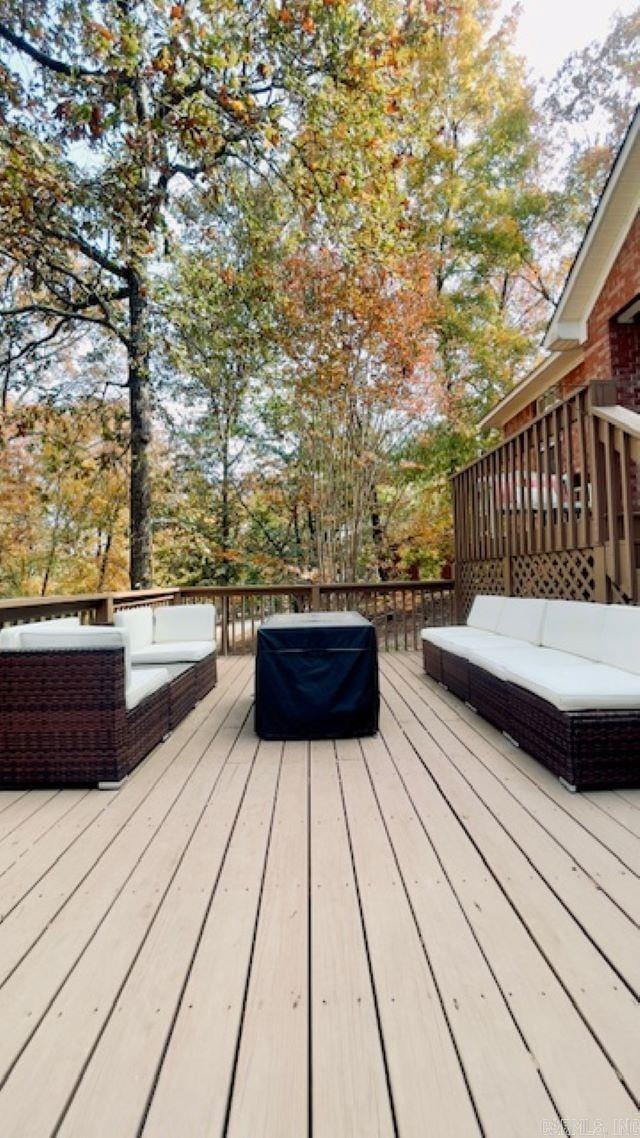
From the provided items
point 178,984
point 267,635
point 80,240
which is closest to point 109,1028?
point 178,984

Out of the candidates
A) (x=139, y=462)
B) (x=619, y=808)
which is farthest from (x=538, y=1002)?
(x=139, y=462)

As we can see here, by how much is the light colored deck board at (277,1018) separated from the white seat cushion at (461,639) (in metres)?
2.65

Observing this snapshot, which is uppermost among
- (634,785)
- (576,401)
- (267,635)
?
(576,401)

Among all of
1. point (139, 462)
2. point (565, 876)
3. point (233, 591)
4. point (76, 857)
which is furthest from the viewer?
point (139, 462)

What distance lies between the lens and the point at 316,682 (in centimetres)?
379

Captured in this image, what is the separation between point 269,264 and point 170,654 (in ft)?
21.0

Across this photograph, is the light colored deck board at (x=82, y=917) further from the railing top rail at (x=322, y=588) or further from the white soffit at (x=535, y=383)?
the white soffit at (x=535, y=383)

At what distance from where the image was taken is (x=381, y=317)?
9.34 m

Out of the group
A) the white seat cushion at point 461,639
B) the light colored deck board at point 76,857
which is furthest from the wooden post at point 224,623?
the light colored deck board at point 76,857

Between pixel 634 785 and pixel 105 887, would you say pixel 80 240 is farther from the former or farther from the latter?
pixel 634 785

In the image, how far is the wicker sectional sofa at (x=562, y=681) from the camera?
274cm

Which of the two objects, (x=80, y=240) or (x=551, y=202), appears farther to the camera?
(x=551, y=202)

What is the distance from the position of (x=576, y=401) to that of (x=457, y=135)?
10.9 metres

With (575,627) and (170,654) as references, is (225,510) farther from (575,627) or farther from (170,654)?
(575,627)
